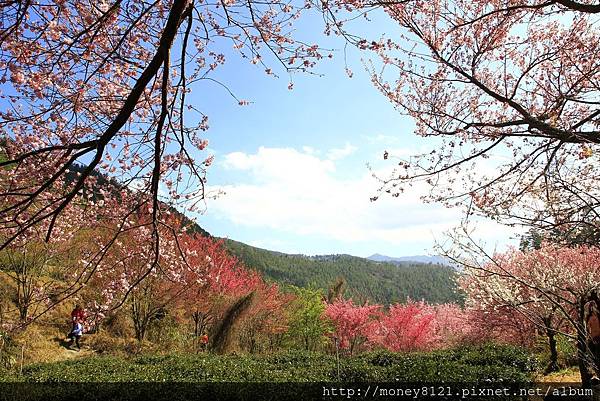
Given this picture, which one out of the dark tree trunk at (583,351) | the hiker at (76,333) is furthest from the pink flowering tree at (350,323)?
the dark tree trunk at (583,351)

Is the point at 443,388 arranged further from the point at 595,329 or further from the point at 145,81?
the point at 145,81

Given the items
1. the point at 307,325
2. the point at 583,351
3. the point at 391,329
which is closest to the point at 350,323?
the point at 391,329

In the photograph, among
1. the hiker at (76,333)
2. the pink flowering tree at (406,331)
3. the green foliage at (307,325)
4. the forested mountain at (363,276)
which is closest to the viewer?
the hiker at (76,333)

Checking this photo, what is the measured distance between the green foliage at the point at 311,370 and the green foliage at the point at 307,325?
8.51 metres

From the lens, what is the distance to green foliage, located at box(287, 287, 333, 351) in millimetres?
16969

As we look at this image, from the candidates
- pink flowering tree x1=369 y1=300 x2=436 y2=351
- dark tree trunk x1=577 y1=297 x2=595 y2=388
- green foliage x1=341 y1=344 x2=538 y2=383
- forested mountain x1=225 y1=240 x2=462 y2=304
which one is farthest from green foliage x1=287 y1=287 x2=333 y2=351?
forested mountain x1=225 y1=240 x2=462 y2=304

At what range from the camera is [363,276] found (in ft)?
268

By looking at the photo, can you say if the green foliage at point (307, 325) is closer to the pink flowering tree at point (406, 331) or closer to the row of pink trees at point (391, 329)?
the row of pink trees at point (391, 329)

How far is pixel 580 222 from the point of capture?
3.11m

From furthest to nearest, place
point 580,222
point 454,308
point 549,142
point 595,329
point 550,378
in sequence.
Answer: point 454,308, point 550,378, point 595,329, point 549,142, point 580,222

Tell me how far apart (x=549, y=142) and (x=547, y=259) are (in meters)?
8.23

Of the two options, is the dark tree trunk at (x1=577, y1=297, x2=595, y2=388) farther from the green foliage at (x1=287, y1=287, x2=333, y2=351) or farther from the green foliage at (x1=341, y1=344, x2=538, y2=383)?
the green foliage at (x1=287, y1=287, x2=333, y2=351)

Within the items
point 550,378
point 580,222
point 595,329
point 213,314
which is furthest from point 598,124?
point 213,314

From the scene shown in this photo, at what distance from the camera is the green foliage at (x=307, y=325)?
17.0m
